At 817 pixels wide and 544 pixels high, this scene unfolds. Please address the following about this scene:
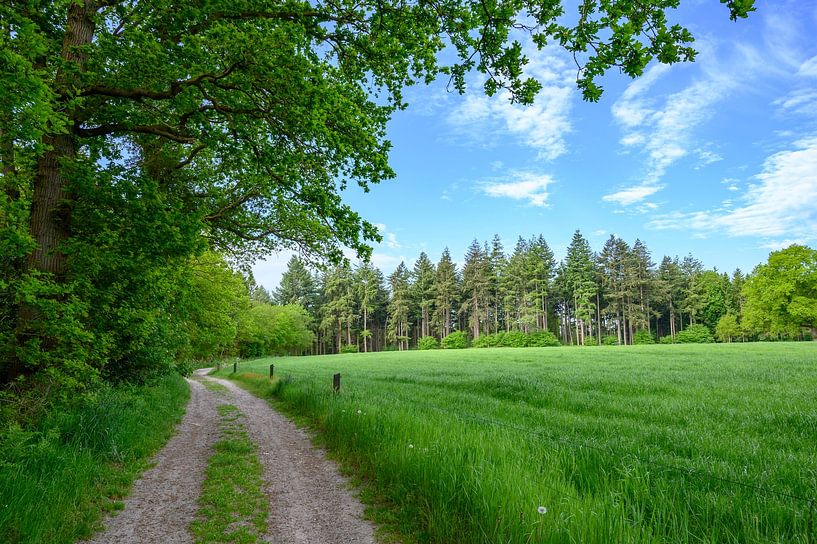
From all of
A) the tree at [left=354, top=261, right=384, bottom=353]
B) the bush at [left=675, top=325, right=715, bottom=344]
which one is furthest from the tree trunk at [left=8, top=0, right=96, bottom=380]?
the bush at [left=675, top=325, right=715, bottom=344]

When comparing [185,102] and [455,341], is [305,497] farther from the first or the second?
[455,341]

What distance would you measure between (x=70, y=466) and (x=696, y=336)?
92.5 metres

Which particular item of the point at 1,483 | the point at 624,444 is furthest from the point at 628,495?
the point at 1,483

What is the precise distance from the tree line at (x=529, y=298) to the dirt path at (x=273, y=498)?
7326 cm

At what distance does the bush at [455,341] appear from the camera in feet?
257

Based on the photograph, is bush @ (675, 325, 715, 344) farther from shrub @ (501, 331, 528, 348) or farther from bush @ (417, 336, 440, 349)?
bush @ (417, 336, 440, 349)

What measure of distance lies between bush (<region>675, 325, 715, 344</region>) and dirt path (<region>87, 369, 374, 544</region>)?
86.2 metres

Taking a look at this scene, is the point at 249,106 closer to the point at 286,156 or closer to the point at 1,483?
the point at 286,156

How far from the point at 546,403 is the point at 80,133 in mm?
13527

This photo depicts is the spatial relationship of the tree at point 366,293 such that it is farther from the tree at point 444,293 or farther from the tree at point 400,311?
the tree at point 444,293

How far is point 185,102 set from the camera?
22.5ft

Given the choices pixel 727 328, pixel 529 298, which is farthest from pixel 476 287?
pixel 727 328

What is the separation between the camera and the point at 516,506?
151 inches

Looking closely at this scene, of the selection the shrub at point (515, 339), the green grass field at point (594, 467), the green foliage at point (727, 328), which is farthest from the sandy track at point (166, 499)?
the green foliage at point (727, 328)
